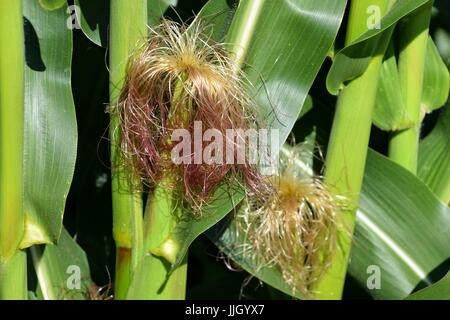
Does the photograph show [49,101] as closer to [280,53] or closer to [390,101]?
[280,53]

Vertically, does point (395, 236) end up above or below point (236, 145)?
below

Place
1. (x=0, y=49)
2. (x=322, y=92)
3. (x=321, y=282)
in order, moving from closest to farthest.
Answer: (x=0, y=49)
(x=321, y=282)
(x=322, y=92)

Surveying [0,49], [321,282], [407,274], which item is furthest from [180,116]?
[407,274]

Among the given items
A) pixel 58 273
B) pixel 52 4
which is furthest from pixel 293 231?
pixel 52 4

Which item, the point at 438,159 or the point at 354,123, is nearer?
the point at 354,123

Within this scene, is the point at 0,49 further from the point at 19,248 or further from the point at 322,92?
the point at 322,92

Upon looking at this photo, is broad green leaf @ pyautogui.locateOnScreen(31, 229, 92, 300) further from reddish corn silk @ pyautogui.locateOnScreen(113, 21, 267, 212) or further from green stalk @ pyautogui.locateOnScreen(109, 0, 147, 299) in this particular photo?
reddish corn silk @ pyautogui.locateOnScreen(113, 21, 267, 212)

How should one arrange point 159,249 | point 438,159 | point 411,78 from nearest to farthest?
point 159,249, point 411,78, point 438,159
